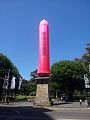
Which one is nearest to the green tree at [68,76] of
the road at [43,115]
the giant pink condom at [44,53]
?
the giant pink condom at [44,53]

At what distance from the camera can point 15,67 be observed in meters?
118

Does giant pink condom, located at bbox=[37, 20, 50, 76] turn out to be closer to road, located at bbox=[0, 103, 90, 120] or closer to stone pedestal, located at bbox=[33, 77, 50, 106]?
stone pedestal, located at bbox=[33, 77, 50, 106]

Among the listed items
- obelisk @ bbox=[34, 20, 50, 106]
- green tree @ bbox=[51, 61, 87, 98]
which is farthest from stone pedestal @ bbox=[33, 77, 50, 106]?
green tree @ bbox=[51, 61, 87, 98]

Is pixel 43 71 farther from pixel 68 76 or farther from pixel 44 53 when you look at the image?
pixel 68 76

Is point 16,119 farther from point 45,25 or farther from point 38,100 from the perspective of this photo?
point 45,25

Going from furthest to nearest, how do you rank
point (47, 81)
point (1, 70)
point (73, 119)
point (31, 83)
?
point (31, 83) < point (1, 70) < point (47, 81) < point (73, 119)

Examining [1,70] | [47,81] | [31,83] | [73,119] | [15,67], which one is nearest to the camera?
A: [73,119]

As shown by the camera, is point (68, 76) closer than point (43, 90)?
No

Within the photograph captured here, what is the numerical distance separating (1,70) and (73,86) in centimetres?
2389

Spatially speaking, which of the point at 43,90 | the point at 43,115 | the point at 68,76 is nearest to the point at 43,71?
the point at 43,90

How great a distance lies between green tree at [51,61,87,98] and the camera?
338ft

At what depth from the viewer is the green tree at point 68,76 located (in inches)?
4058

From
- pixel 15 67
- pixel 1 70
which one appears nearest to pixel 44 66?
pixel 1 70

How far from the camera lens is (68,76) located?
339ft
